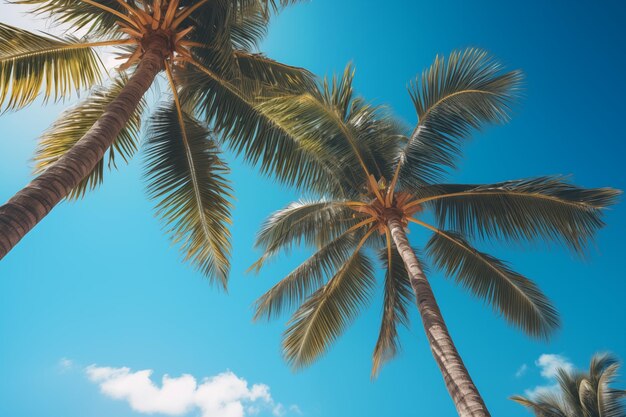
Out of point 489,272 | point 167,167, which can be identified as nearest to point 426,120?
point 489,272

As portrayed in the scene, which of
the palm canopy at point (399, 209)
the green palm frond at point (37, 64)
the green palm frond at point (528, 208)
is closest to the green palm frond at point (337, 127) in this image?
the palm canopy at point (399, 209)

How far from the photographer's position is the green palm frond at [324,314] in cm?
856

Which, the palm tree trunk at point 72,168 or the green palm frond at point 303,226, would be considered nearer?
the palm tree trunk at point 72,168

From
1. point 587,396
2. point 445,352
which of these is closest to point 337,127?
point 445,352

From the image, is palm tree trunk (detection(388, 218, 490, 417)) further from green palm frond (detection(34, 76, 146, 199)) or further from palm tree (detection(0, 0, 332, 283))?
green palm frond (detection(34, 76, 146, 199))

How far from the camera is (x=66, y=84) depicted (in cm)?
643

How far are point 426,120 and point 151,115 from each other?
514 cm

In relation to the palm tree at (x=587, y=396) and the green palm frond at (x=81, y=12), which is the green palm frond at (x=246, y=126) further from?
the palm tree at (x=587, y=396)

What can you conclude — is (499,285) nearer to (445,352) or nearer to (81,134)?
(445,352)

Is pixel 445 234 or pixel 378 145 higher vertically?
pixel 378 145

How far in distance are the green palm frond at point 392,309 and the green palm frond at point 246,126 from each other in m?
3.15

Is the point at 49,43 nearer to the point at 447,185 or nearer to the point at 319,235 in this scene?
the point at 319,235

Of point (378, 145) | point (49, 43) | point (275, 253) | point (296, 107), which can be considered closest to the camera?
point (49, 43)

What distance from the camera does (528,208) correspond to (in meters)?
6.91
